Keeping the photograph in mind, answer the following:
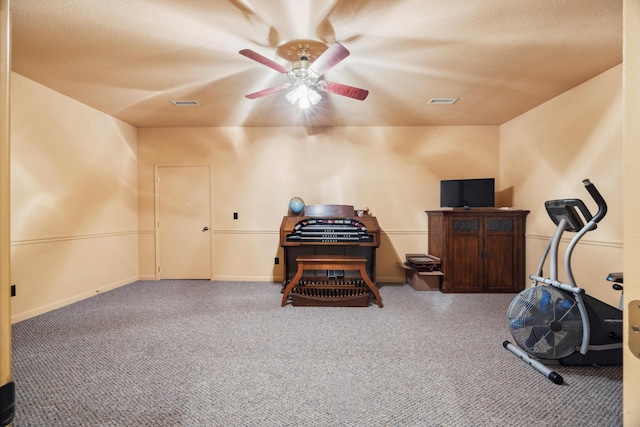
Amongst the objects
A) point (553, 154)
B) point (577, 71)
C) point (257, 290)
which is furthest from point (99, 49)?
point (553, 154)

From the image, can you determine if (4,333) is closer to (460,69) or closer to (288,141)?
(460,69)

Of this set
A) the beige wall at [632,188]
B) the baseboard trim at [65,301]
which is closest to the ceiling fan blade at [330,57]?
the beige wall at [632,188]

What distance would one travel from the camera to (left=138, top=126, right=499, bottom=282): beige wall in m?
5.10

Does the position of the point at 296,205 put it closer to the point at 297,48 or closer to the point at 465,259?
the point at 297,48

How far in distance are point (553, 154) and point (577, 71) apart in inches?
41.8

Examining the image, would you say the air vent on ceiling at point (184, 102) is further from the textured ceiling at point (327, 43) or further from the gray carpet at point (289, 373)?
the gray carpet at point (289, 373)

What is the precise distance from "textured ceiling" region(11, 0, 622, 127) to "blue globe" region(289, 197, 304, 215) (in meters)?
1.40

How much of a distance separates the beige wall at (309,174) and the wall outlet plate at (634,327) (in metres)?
4.65

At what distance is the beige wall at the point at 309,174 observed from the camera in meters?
5.10

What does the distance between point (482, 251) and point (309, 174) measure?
2.83m

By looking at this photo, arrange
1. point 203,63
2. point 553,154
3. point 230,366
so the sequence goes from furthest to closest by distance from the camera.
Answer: point 553,154
point 203,63
point 230,366

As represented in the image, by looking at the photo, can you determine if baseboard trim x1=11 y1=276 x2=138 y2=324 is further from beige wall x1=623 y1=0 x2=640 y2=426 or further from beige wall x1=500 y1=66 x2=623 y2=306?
beige wall x1=500 y1=66 x2=623 y2=306

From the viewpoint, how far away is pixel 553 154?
3.92 m

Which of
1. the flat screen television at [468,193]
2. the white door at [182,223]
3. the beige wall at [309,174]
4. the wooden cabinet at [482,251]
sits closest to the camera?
the wooden cabinet at [482,251]
